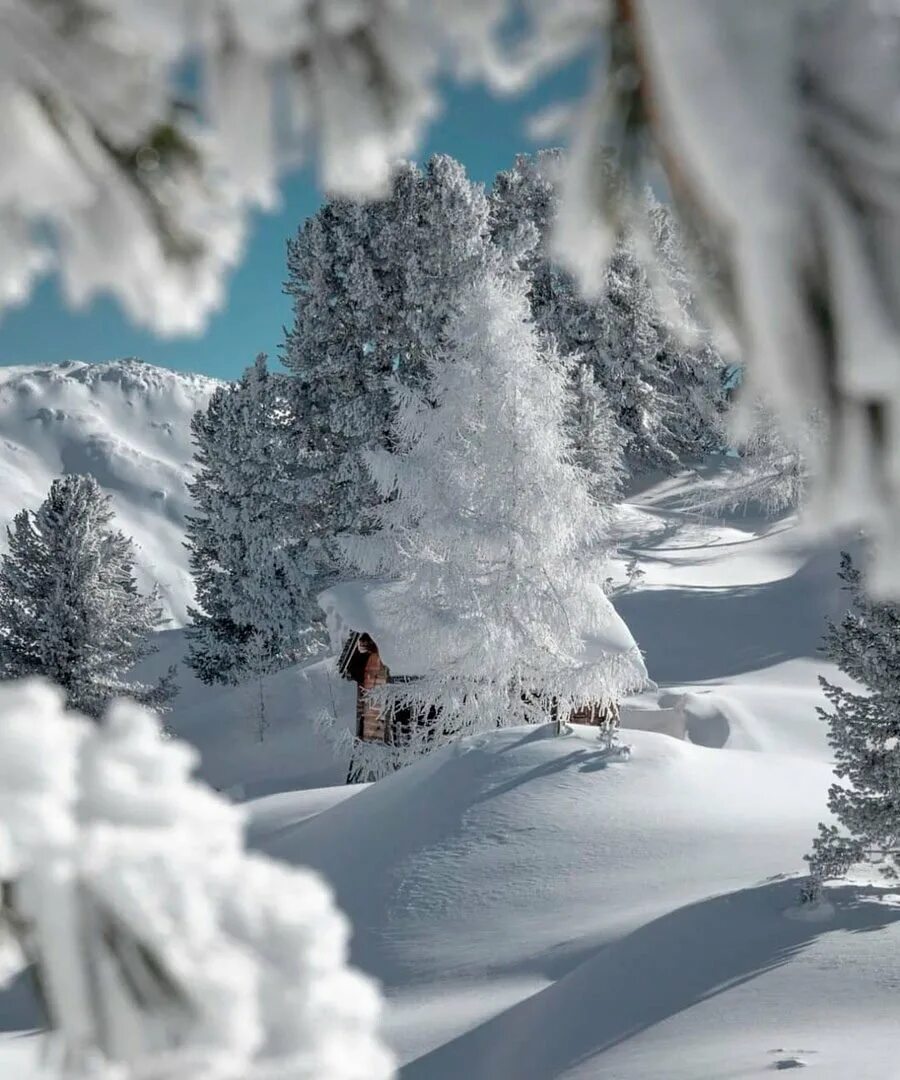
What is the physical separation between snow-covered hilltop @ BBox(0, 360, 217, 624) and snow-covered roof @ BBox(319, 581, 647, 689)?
73776 millimetres

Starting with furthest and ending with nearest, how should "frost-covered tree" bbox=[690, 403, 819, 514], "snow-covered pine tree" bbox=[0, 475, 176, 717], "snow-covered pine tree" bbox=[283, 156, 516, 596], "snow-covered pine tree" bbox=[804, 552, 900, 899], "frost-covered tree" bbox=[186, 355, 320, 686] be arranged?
"frost-covered tree" bbox=[690, 403, 819, 514] → "frost-covered tree" bbox=[186, 355, 320, 686] → "snow-covered pine tree" bbox=[283, 156, 516, 596] → "snow-covered pine tree" bbox=[0, 475, 176, 717] → "snow-covered pine tree" bbox=[804, 552, 900, 899]

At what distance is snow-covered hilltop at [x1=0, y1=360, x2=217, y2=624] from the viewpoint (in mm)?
104812

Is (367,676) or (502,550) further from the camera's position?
(367,676)

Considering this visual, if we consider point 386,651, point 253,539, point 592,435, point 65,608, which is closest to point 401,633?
point 386,651

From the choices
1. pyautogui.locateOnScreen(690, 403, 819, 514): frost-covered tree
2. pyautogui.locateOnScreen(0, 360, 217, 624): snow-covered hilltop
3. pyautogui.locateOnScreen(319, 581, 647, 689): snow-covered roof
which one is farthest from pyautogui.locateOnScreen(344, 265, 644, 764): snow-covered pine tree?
pyautogui.locateOnScreen(0, 360, 217, 624): snow-covered hilltop

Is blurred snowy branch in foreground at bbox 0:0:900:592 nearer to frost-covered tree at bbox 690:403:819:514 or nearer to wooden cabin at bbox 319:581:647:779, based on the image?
wooden cabin at bbox 319:581:647:779

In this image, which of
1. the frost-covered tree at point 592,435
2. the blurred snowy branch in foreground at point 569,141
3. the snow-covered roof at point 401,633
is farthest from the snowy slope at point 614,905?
the frost-covered tree at point 592,435

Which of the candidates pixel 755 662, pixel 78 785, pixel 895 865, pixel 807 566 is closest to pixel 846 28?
pixel 78 785

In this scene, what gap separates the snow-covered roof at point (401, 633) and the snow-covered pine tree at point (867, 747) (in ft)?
14.2

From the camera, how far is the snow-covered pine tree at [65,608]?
16719mm

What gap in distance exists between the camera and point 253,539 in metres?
21.7

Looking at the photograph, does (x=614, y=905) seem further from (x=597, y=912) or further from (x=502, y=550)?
(x=502, y=550)

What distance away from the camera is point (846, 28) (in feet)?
1.85

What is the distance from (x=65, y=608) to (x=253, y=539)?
5.64m
